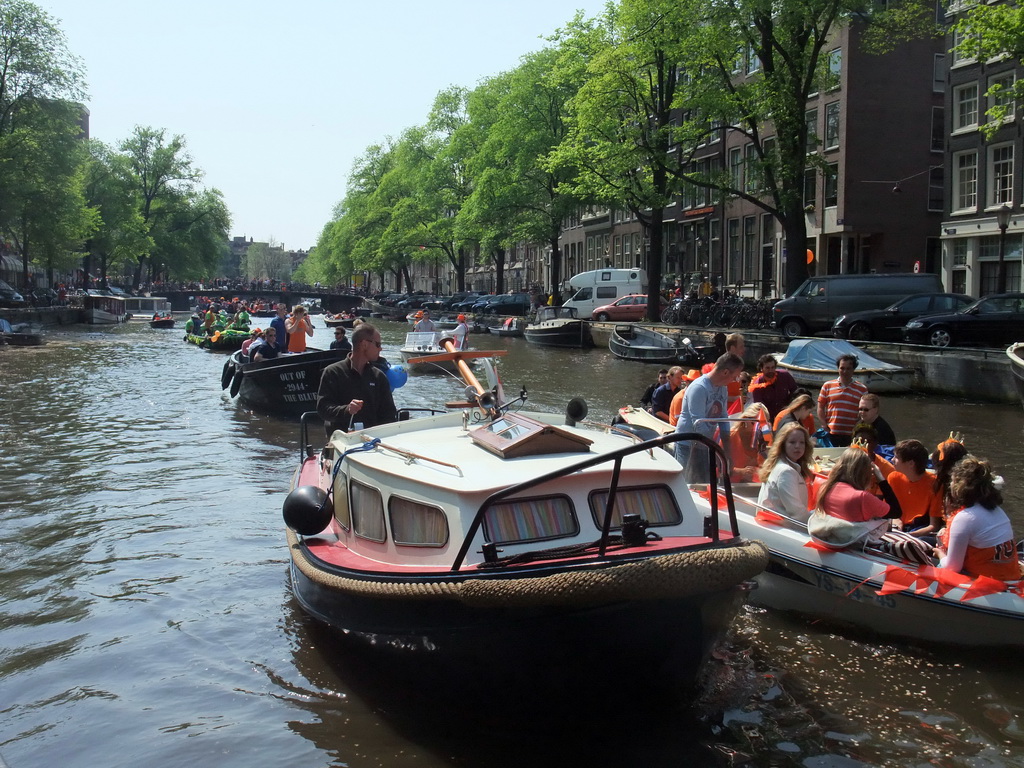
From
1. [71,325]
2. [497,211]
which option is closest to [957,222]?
[497,211]

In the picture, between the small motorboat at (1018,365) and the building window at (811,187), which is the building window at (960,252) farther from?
the small motorboat at (1018,365)

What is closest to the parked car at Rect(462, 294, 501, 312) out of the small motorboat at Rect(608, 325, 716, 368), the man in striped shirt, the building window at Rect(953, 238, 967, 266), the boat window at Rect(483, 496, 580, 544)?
the small motorboat at Rect(608, 325, 716, 368)

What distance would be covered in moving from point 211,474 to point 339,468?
710cm

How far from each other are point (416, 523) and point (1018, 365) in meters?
15.6

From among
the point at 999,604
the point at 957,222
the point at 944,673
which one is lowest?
the point at 944,673

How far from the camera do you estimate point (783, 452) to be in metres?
7.92

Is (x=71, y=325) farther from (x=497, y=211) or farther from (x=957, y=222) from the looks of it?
(x=957, y=222)

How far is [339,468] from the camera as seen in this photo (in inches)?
281

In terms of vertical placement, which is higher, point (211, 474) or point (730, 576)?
point (730, 576)

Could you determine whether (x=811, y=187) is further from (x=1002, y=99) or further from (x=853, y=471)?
(x=853, y=471)

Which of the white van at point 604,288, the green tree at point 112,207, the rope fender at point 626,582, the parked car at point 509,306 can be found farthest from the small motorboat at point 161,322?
the rope fender at point 626,582

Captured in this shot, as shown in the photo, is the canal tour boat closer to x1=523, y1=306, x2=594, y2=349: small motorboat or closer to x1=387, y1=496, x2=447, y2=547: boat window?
x1=387, y1=496, x2=447, y2=547: boat window

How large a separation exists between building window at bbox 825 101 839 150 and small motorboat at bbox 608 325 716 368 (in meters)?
12.1

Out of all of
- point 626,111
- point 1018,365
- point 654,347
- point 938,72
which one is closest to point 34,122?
point 626,111
